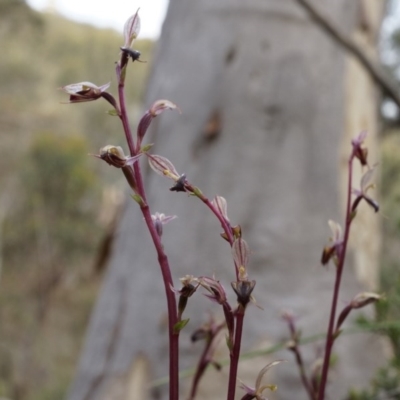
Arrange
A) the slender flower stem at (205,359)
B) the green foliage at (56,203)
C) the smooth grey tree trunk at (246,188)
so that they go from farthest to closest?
the green foliage at (56,203), the smooth grey tree trunk at (246,188), the slender flower stem at (205,359)

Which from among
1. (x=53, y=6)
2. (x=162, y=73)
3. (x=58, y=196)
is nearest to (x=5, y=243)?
(x=58, y=196)

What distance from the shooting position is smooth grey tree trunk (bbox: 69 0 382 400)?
1.17m

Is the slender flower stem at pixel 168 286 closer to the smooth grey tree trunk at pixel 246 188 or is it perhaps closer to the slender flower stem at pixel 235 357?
the slender flower stem at pixel 235 357

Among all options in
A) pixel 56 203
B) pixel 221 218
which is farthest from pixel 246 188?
pixel 56 203

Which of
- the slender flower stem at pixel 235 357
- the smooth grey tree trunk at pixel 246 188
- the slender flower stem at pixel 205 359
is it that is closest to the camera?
the slender flower stem at pixel 235 357

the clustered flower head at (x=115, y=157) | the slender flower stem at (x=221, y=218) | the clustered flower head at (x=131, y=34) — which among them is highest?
the clustered flower head at (x=131, y=34)

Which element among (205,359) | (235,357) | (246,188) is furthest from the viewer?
(246,188)

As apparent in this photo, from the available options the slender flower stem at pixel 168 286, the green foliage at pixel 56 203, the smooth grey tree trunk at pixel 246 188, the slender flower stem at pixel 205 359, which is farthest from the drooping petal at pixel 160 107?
the green foliage at pixel 56 203

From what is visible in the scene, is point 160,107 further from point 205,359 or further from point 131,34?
point 205,359

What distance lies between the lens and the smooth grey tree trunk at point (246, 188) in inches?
45.9

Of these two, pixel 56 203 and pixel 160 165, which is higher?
pixel 56 203

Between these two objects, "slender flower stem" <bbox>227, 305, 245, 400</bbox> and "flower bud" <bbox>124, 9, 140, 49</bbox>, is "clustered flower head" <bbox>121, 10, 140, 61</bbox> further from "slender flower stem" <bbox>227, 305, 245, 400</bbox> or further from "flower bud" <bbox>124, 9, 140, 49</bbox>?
"slender flower stem" <bbox>227, 305, 245, 400</bbox>

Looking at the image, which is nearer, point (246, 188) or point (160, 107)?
point (160, 107)

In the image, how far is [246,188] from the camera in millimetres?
1339
